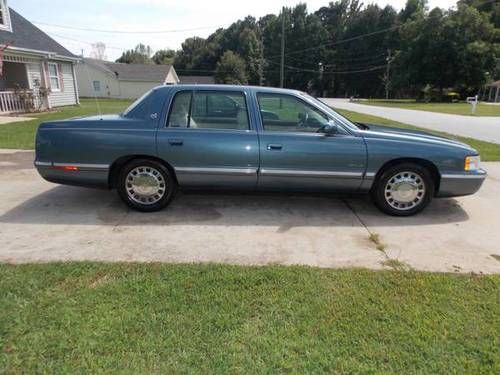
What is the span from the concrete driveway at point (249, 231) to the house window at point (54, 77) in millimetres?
16976

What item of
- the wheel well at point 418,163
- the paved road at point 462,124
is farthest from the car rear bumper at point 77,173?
the paved road at point 462,124

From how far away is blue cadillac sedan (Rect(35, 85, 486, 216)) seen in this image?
4.35 meters

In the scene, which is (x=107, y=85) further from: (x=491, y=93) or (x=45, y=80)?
(x=491, y=93)

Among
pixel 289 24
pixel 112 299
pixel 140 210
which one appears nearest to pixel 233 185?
pixel 140 210

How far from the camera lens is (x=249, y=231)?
13.4ft

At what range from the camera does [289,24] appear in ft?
265

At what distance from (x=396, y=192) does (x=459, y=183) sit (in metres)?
0.78

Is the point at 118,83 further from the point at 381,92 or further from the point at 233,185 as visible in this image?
the point at 381,92

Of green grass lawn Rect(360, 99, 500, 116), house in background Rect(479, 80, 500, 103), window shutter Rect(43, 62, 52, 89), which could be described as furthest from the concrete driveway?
house in background Rect(479, 80, 500, 103)

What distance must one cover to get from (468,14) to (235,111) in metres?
57.8

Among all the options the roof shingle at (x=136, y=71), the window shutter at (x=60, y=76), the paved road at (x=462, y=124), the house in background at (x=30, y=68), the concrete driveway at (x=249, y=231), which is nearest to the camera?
the concrete driveway at (x=249, y=231)

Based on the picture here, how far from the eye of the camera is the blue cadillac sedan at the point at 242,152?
4.35 metres

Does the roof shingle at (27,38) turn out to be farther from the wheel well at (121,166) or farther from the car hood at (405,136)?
the car hood at (405,136)

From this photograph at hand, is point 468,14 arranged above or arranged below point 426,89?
above
